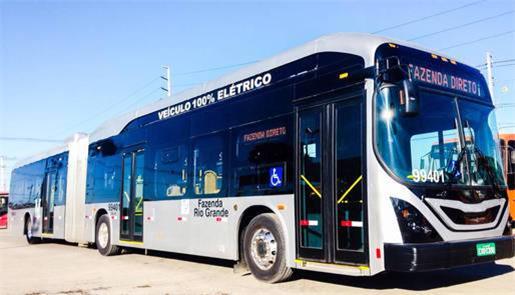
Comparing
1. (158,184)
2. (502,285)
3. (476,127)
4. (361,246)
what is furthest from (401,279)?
(158,184)

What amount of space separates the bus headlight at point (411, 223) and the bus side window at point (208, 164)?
12.6 ft

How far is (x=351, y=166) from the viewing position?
22.6ft

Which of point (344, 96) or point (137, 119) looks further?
point (137, 119)

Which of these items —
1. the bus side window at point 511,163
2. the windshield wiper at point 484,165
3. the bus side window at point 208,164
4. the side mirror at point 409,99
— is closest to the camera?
the side mirror at point 409,99

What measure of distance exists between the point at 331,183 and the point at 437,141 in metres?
1.47

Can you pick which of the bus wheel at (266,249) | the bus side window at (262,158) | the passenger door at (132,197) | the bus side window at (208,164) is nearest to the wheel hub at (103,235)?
the passenger door at (132,197)

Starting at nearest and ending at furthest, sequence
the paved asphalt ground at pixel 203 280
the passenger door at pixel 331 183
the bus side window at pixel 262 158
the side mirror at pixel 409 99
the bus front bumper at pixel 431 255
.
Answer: the bus front bumper at pixel 431 255 → the side mirror at pixel 409 99 → the passenger door at pixel 331 183 → the paved asphalt ground at pixel 203 280 → the bus side window at pixel 262 158

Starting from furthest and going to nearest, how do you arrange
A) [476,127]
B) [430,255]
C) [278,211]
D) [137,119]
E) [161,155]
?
[137,119] → [161,155] → [278,211] → [476,127] → [430,255]

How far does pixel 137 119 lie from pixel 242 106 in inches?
184

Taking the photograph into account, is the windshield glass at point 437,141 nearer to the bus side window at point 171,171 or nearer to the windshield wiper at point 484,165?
the windshield wiper at point 484,165

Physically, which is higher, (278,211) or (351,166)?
(351,166)

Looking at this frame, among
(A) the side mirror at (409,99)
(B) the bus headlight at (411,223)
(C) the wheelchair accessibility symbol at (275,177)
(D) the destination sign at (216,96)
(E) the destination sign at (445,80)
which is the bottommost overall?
(B) the bus headlight at (411,223)

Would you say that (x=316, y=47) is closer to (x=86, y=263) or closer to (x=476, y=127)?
(x=476, y=127)

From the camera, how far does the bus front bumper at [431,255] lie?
20.1ft
